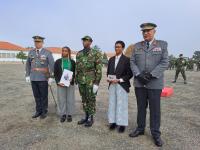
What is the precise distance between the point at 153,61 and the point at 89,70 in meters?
1.49

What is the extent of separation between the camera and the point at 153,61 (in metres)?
4.59

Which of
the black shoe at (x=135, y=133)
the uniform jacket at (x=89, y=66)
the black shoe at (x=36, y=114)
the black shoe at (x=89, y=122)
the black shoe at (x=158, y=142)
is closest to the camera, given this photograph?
the black shoe at (x=158, y=142)

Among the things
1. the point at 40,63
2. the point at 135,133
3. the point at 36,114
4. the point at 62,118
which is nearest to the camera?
the point at 135,133

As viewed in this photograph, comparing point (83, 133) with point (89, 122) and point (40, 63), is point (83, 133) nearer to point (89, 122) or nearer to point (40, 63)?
point (89, 122)

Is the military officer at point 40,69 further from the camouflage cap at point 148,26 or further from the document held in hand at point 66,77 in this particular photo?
the camouflage cap at point 148,26

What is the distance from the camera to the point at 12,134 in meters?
5.10

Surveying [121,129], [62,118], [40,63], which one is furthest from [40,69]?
[121,129]

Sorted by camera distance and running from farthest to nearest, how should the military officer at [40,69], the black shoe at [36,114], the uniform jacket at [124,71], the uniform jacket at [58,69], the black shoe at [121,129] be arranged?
the black shoe at [36,114]
the military officer at [40,69]
the uniform jacket at [58,69]
the black shoe at [121,129]
the uniform jacket at [124,71]

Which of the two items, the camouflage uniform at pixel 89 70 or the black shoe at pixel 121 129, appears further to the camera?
the camouflage uniform at pixel 89 70

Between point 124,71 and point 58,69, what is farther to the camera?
point 58,69

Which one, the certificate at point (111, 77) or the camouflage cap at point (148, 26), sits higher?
the camouflage cap at point (148, 26)

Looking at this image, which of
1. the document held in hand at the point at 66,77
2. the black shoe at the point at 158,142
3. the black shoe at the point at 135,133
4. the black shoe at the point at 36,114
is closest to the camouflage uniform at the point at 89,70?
the document held in hand at the point at 66,77

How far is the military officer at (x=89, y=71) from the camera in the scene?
5438 millimetres

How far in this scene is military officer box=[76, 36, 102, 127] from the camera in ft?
17.8
